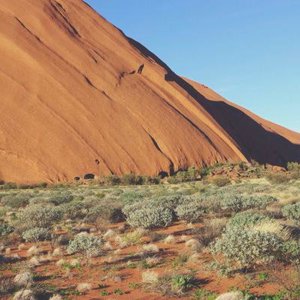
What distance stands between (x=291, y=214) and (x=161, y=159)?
26.9 metres

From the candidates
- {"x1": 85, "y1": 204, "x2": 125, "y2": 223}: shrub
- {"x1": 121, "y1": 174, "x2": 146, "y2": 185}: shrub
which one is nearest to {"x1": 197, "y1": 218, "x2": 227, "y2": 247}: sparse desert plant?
{"x1": 85, "y1": 204, "x2": 125, "y2": 223}: shrub

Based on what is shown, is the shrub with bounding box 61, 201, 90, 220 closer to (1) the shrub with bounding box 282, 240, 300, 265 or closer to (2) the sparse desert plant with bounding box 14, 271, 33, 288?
(2) the sparse desert plant with bounding box 14, 271, 33, 288

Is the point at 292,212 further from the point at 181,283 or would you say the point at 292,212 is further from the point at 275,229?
the point at 181,283

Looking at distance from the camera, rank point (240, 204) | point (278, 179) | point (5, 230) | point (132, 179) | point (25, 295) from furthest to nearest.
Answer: point (132, 179) → point (278, 179) → point (240, 204) → point (5, 230) → point (25, 295)

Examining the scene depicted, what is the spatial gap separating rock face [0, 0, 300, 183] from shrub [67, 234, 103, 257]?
26019mm

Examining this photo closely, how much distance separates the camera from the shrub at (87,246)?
894cm

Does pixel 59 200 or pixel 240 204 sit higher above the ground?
pixel 240 204

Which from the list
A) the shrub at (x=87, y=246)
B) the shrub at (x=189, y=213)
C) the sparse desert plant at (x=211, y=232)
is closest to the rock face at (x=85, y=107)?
the shrub at (x=189, y=213)

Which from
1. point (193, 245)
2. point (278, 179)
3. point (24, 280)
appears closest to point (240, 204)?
point (193, 245)

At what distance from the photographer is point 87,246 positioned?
903 centimetres

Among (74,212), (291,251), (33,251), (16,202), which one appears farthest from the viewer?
(16,202)

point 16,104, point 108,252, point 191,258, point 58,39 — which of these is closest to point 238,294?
point 191,258

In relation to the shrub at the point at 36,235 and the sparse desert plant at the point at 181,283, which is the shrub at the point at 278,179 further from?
the sparse desert plant at the point at 181,283

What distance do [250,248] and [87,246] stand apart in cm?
340
